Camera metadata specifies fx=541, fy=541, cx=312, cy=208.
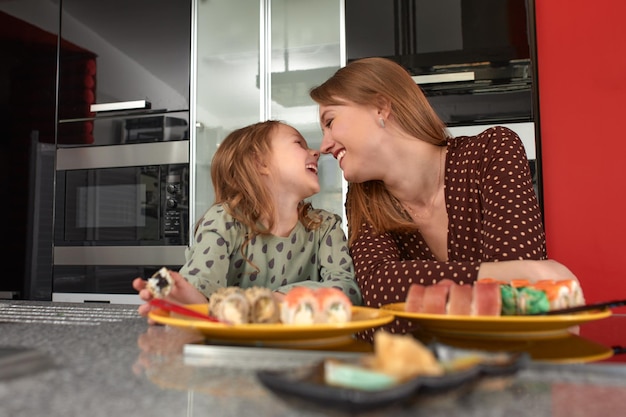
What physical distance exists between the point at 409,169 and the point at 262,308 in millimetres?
983

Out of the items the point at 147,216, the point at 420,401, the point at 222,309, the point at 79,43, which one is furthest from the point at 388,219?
the point at 79,43

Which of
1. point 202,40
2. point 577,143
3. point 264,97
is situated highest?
point 202,40

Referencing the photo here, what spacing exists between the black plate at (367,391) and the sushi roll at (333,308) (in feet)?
0.61

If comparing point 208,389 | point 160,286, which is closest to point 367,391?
point 208,389

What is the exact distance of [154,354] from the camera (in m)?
0.56

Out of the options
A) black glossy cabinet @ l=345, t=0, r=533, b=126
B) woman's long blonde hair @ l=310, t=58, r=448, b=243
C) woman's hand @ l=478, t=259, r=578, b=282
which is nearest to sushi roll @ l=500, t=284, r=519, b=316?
woman's hand @ l=478, t=259, r=578, b=282

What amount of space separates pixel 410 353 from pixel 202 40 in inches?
101

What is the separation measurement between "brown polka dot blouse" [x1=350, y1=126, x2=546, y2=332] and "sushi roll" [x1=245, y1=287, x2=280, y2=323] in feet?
0.96

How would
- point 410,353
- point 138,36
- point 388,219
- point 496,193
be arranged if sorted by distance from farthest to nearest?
point 138,36 → point 388,219 → point 496,193 → point 410,353

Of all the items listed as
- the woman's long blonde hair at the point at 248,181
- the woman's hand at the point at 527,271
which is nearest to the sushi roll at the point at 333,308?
the woman's hand at the point at 527,271

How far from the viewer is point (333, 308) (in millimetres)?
565

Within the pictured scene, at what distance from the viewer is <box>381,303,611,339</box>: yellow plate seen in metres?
0.54

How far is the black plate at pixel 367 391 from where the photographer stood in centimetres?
30

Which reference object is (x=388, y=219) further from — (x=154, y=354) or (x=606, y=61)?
(x=606, y=61)
